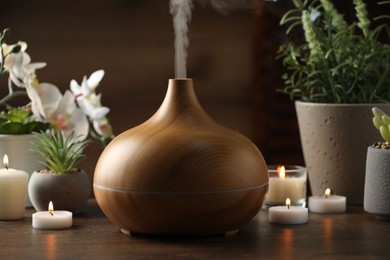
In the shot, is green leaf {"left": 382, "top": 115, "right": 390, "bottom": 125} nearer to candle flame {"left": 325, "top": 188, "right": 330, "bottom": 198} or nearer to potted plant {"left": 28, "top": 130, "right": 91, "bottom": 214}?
candle flame {"left": 325, "top": 188, "right": 330, "bottom": 198}

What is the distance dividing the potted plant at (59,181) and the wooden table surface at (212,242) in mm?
49

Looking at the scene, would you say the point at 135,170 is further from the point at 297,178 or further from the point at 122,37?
the point at 122,37

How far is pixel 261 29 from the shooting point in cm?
287

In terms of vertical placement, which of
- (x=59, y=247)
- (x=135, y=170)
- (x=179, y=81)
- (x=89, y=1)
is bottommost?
(x=59, y=247)

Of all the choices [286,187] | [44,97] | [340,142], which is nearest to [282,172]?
[286,187]

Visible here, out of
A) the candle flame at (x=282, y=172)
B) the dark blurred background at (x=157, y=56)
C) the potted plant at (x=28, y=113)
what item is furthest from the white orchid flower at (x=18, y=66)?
the dark blurred background at (x=157, y=56)

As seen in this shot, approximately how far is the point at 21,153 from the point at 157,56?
1321mm

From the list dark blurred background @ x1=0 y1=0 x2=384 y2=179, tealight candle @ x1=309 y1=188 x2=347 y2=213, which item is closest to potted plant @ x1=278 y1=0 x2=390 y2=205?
tealight candle @ x1=309 y1=188 x2=347 y2=213

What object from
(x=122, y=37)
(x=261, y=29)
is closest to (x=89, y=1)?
(x=122, y=37)

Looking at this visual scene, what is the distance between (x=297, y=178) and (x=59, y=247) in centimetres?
48

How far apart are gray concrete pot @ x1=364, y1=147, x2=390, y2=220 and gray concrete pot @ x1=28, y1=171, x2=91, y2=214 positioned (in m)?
0.47

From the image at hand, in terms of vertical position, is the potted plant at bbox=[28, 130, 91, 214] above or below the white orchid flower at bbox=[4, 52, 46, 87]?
below

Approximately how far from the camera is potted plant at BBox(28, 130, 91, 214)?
1464 mm

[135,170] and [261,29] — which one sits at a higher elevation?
A: [261,29]
